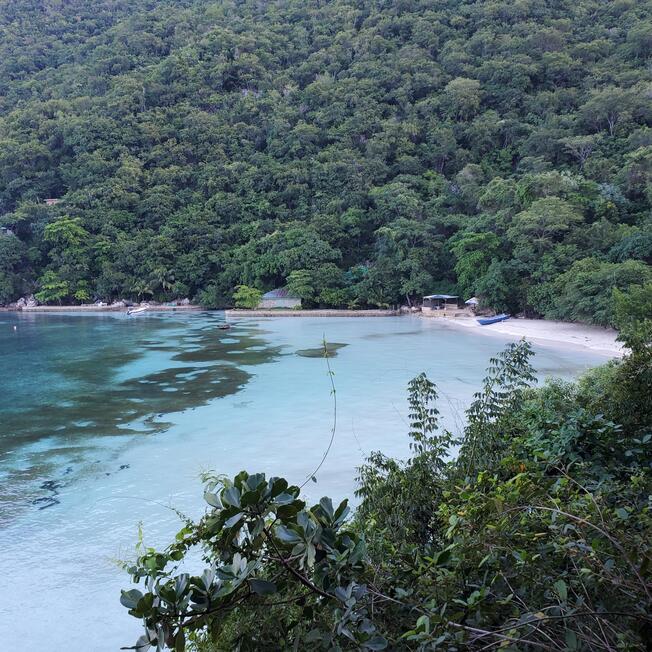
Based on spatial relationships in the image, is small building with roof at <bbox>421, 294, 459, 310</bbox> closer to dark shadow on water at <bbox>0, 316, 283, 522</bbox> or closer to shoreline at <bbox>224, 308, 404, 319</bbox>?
shoreline at <bbox>224, 308, 404, 319</bbox>

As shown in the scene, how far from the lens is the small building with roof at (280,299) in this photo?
28.2 metres

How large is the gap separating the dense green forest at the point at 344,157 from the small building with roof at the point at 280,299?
903 mm

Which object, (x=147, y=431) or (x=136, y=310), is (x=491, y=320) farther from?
(x=136, y=310)

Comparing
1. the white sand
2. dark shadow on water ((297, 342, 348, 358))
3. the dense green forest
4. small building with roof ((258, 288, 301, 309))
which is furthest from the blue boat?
small building with roof ((258, 288, 301, 309))

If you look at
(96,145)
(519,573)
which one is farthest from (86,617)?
(96,145)

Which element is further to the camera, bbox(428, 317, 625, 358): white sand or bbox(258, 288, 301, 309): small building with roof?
bbox(258, 288, 301, 309): small building with roof

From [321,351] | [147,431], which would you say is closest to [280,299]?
[321,351]

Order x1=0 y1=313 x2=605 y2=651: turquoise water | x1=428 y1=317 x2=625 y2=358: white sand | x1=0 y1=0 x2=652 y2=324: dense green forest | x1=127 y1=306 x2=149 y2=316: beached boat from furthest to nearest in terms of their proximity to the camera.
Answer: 1. x1=127 y1=306 x2=149 y2=316: beached boat
2. x1=0 y1=0 x2=652 y2=324: dense green forest
3. x1=428 y1=317 x2=625 y2=358: white sand
4. x1=0 y1=313 x2=605 y2=651: turquoise water

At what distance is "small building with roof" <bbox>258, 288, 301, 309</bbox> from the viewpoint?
2825 cm

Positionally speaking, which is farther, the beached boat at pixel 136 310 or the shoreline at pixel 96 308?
the shoreline at pixel 96 308

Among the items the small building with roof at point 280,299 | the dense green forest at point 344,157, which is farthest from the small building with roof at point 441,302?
the small building with roof at point 280,299

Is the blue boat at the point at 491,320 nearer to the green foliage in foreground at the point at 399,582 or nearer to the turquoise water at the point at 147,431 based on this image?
the turquoise water at the point at 147,431

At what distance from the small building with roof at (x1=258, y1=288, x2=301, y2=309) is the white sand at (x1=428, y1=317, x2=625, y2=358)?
938cm

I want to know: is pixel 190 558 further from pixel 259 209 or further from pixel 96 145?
pixel 96 145
